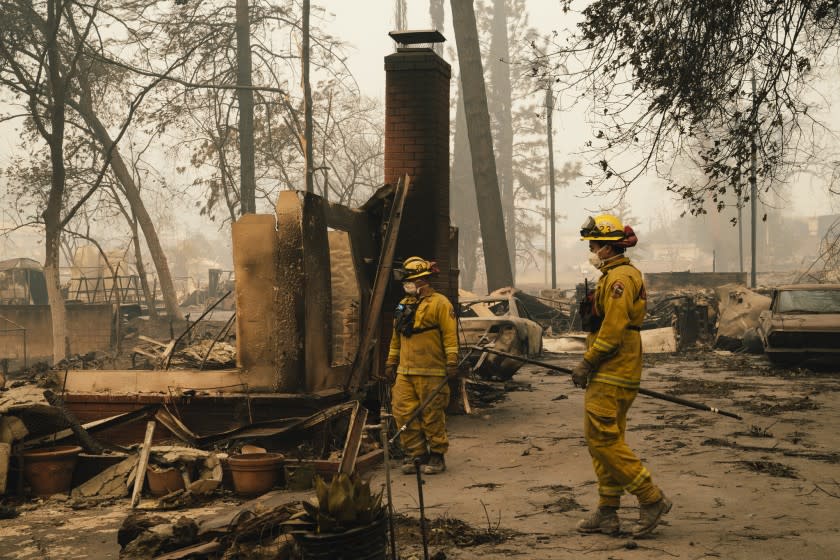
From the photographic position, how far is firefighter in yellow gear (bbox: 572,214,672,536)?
5715mm

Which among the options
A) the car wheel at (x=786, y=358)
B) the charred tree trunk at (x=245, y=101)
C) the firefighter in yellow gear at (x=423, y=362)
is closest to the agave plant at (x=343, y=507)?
the firefighter in yellow gear at (x=423, y=362)

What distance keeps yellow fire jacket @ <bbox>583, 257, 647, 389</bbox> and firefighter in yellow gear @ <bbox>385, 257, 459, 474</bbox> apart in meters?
2.69

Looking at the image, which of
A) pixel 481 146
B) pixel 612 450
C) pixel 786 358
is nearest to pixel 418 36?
pixel 612 450

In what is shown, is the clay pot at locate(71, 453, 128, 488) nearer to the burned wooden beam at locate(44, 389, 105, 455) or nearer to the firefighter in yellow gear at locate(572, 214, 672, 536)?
the burned wooden beam at locate(44, 389, 105, 455)

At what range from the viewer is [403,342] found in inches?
342

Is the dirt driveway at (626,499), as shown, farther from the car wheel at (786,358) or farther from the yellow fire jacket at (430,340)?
the car wheel at (786,358)

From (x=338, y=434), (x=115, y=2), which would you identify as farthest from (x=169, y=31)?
(x=338, y=434)

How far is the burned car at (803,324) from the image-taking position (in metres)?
16.3

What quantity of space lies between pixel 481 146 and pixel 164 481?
17870 mm

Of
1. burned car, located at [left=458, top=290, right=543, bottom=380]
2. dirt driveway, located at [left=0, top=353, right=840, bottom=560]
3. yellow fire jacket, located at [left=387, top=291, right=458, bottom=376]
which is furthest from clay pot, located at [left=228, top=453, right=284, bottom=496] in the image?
burned car, located at [left=458, top=290, right=543, bottom=380]

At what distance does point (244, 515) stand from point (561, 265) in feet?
Result: 383

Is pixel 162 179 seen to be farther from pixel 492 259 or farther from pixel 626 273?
pixel 626 273

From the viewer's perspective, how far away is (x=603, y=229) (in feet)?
19.9

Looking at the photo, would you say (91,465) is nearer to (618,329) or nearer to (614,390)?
(614,390)
